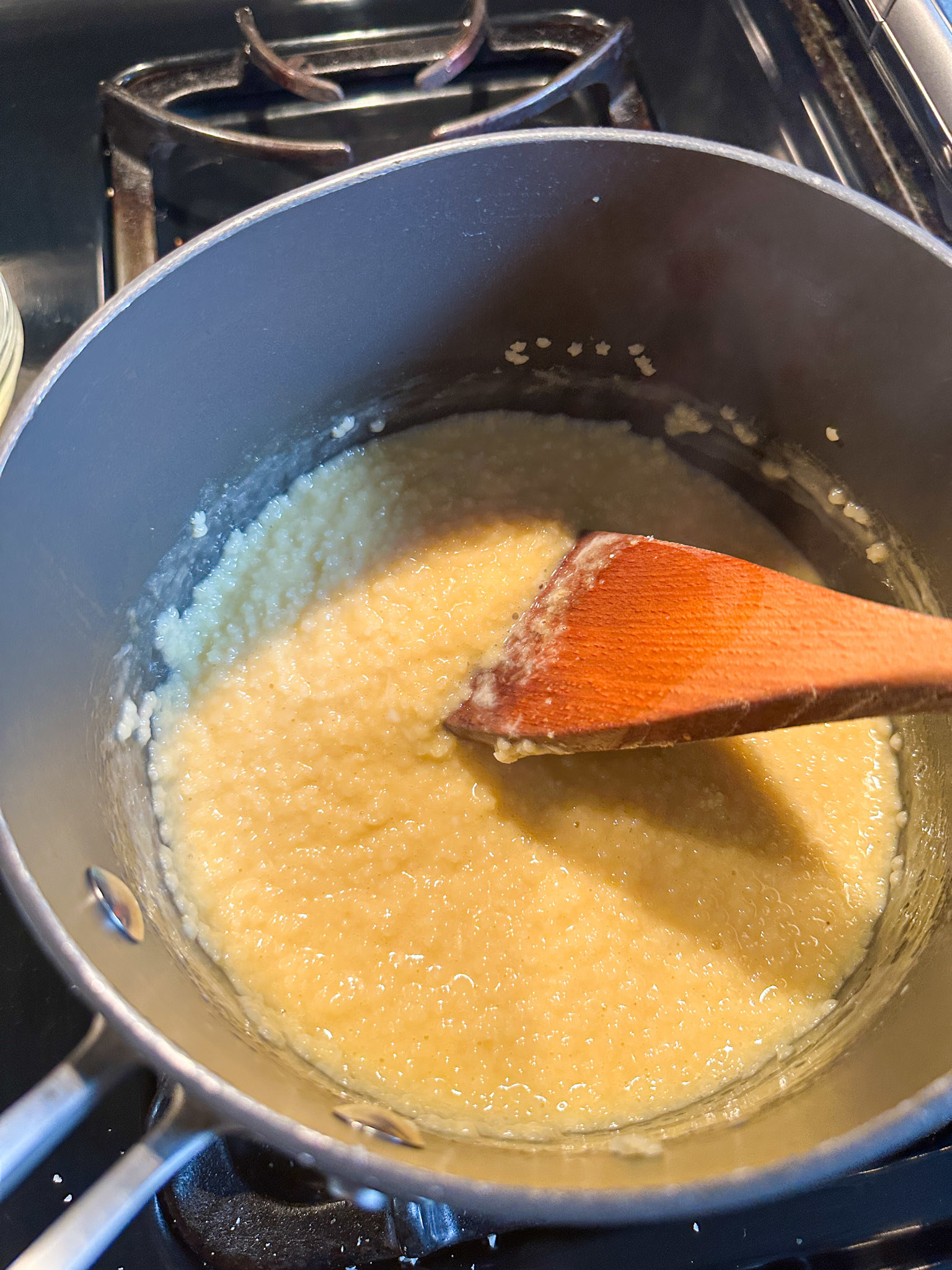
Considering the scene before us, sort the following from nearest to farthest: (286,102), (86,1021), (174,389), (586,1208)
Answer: (586,1208)
(86,1021)
(174,389)
(286,102)

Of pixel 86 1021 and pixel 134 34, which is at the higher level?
pixel 134 34

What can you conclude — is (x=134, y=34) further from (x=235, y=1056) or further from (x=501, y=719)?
(x=235, y=1056)

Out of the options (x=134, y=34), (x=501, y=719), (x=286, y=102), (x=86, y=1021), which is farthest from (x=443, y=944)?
(x=134, y=34)

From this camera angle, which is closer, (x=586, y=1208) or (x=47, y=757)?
(x=586, y=1208)

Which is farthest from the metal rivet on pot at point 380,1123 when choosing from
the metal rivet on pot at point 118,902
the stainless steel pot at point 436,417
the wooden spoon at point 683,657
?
the wooden spoon at point 683,657

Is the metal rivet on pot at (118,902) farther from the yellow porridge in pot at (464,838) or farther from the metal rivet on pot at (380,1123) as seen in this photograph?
the metal rivet on pot at (380,1123)

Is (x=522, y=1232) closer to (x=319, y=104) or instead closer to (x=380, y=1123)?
(x=380, y=1123)
